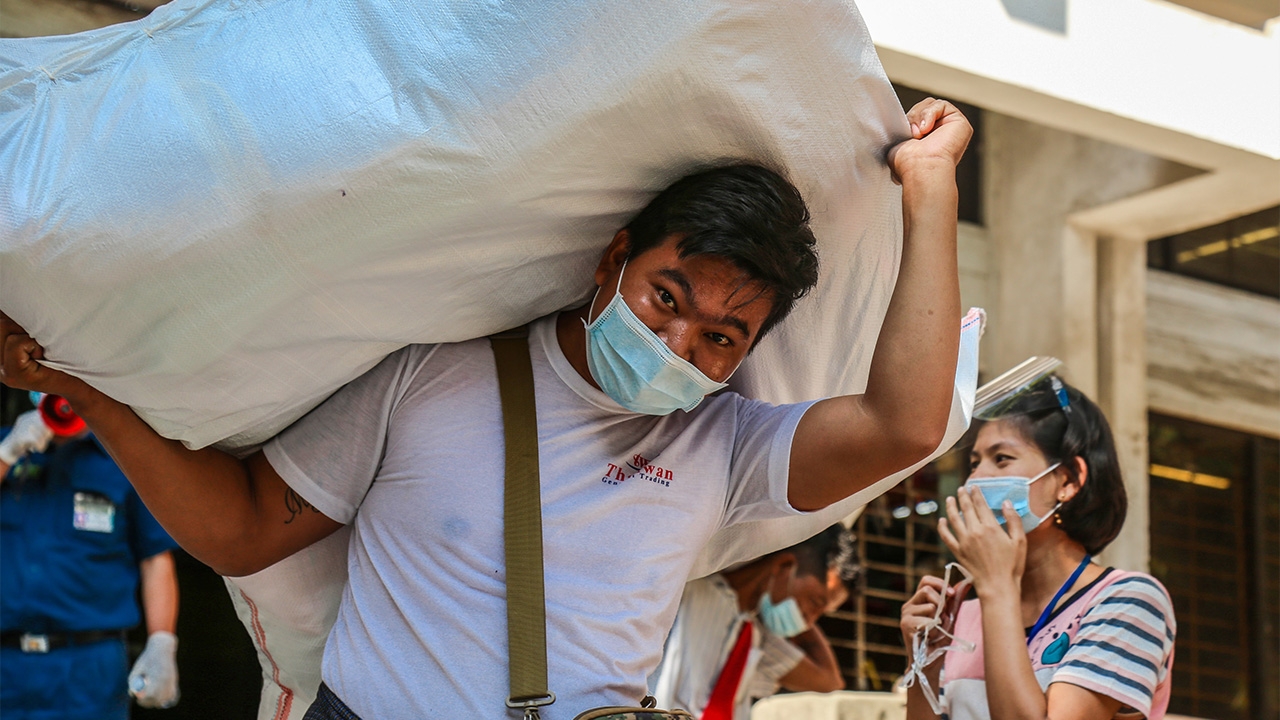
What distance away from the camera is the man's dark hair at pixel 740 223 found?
1656mm

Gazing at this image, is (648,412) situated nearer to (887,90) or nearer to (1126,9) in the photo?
(887,90)

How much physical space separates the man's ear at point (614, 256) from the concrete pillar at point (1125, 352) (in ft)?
15.9

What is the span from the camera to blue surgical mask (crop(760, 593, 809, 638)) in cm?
407

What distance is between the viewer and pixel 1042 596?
2.46 metres

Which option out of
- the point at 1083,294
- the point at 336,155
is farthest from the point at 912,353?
the point at 1083,294

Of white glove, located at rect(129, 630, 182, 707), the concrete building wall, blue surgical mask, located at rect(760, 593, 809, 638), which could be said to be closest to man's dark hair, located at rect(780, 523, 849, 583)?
blue surgical mask, located at rect(760, 593, 809, 638)

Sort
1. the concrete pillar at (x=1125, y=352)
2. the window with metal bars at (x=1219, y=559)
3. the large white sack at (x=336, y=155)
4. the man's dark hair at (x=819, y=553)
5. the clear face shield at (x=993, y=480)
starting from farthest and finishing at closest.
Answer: the window with metal bars at (x=1219, y=559), the concrete pillar at (x=1125, y=352), the man's dark hair at (x=819, y=553), the clear face shield at (x=993, y=480), the large white sack at (x=336, y=155)

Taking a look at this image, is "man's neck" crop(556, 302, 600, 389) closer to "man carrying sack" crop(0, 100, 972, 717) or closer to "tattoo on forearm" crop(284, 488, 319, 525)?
"man carrying sack" crop(0, 100, 972, 717)

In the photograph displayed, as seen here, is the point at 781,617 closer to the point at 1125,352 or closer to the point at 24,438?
the point at 24,438

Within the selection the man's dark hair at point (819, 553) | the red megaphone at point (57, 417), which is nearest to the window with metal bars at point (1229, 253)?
the man's dark hair at point (819, 553)

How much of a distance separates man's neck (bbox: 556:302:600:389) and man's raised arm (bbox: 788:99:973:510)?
0.33 metres

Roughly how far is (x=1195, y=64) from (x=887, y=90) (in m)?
3.79

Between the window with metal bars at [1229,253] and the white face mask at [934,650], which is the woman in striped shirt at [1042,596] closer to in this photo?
the white face mask at [934,650]

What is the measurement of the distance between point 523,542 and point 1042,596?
1263 millimetres
